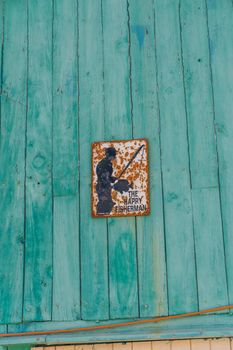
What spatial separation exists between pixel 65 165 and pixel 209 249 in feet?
2.92

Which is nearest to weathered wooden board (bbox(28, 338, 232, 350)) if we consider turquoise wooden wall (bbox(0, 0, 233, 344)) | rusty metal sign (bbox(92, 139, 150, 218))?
turquoise wooden wall (bbox(0, 0, 233, 344))

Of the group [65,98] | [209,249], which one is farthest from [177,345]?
[65,98]

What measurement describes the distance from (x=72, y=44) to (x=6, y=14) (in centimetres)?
47

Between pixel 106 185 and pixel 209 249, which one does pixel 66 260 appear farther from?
pixel 209 249

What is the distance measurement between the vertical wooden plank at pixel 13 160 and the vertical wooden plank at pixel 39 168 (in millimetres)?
39

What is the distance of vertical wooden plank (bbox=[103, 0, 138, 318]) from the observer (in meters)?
2.55

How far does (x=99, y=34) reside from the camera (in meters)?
2.92

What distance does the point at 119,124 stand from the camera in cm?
278

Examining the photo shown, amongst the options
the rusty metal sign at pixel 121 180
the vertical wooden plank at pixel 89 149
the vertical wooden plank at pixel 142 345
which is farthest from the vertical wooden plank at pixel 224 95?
the vertical wooden plank at pixel 89 149

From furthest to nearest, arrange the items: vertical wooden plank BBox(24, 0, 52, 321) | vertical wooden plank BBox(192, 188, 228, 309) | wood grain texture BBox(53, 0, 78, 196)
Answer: wood grain texture BBox(53, 0, 78, 196) → vertical wooden plank BBox(24, 0, 52, 321) → vertical wooden plank BBox(192, 188, 228, 309)

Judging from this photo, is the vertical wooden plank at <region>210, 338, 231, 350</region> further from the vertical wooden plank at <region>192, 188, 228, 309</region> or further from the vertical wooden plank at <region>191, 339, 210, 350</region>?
the vertical wooden plank at <region>192, 188, 228, 309</region>

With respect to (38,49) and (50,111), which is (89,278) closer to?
(50,111)

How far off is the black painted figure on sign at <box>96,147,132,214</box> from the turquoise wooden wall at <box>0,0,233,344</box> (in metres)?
0.08

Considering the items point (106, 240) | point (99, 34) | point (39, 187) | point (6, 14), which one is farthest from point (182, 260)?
point (6, 14)
